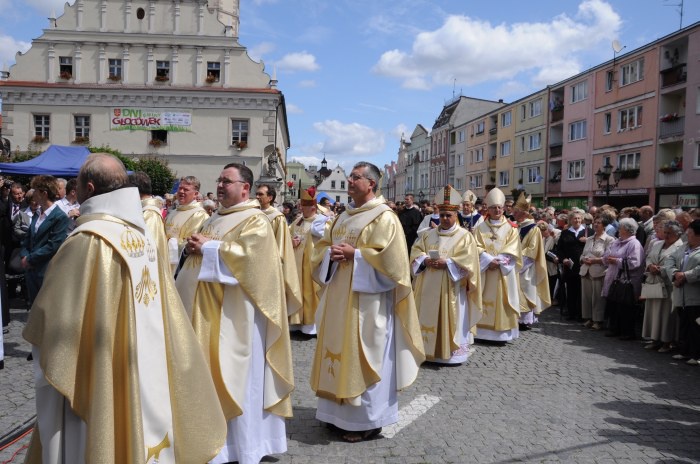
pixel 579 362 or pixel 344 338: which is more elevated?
pixel 344 338

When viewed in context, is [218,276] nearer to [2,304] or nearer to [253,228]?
[253,228]

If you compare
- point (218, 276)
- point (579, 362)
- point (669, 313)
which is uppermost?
point (218, 276)

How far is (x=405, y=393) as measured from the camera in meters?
→ 6.27

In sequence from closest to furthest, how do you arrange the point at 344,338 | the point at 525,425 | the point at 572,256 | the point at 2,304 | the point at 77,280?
the point at 77,280, the point at 344,338, the point at 525,425, the point at 2,304, the point at 572,256

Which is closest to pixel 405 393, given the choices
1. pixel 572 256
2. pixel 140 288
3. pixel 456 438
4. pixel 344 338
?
pixel 456 438

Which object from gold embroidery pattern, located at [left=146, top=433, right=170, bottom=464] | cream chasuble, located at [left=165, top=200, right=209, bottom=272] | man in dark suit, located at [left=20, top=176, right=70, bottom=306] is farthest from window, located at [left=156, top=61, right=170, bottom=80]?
gold embroidery pattern, located at [left=146, top=433, right=170, bottom=464]

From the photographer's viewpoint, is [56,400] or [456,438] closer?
[56,400]

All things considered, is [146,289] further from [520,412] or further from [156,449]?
[520,412]

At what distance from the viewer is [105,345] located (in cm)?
262

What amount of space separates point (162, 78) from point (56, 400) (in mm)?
35159

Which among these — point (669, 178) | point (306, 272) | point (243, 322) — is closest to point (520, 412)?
point (243, 322)

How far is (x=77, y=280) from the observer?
2.59m

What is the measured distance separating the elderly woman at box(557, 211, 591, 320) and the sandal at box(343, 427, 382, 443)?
7580 millimetres

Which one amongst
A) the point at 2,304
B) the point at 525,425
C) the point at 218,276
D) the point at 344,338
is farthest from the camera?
the point at 2,304
